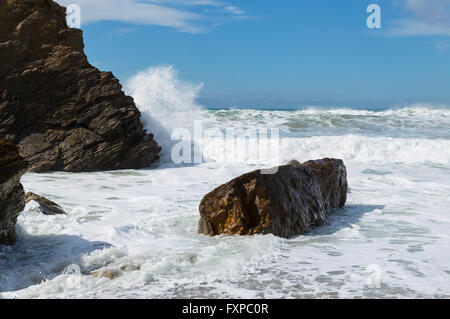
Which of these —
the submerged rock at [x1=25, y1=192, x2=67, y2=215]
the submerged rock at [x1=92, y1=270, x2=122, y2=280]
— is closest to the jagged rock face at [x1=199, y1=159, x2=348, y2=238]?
the submerged rock at [x1=92, y1=270, x2=122, y2=280]

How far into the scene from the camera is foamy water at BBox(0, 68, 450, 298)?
12.7ft

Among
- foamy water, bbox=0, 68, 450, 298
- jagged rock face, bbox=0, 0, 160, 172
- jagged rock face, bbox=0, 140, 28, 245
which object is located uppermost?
jagged rock face, bbox=0, 0, 160, 172

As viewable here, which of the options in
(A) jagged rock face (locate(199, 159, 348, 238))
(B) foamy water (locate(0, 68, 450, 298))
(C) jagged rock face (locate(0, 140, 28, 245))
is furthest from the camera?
(A) jagged rock face (locate(199, 159, 348, 238))

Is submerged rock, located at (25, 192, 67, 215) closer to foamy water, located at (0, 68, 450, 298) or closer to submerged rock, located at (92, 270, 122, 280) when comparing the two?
foamy water, located at (0, 68, 450, 298)

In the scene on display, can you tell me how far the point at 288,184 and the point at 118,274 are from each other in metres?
2.58

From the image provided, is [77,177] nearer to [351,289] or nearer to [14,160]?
[14,160]

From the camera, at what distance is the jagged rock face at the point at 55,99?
1128 cm

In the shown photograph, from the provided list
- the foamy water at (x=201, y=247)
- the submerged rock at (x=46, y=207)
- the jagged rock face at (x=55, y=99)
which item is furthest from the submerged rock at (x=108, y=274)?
the jagged rock face at (x=55, y=99)

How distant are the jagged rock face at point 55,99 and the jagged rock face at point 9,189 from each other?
638 cm

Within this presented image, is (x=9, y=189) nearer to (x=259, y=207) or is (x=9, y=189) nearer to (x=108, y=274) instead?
(x=108, y=274)

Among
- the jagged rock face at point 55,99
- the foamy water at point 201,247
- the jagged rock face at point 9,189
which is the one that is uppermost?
the jagged rock face at point 55,99

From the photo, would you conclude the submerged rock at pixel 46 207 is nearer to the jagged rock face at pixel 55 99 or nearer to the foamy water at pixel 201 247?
the foamy water at pixel 201 247

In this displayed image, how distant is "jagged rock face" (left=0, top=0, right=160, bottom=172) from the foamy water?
86cm
